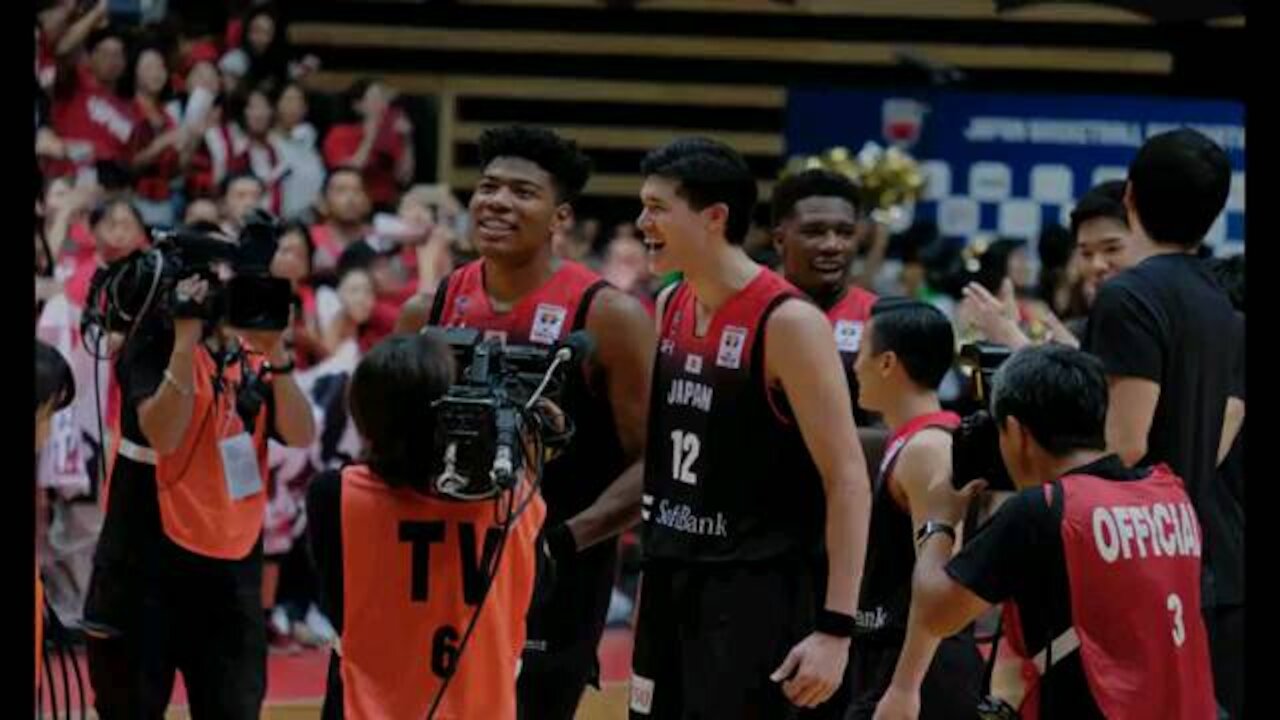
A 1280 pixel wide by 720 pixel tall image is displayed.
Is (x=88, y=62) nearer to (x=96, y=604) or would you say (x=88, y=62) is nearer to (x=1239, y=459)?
(x=96, y=604)

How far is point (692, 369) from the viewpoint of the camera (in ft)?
19.7

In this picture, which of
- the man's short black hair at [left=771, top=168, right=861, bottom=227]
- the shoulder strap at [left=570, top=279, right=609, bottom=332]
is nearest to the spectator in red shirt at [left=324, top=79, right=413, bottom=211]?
the man's short black hair at [left=771, top=168, right=861, bottom=227]

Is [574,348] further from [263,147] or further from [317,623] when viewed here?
[263,147]

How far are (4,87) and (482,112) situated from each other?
15.0m

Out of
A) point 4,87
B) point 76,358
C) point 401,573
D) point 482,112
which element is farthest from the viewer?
point 482,112

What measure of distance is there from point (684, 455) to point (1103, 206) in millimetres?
2082

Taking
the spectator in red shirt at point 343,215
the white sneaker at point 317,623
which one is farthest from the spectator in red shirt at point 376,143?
the white sneaker at point 317,623

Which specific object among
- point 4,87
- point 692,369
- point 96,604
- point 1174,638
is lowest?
point 96,604

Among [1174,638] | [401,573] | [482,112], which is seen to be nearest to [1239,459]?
[1174,638]

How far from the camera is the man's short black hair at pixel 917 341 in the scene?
19.8 ft

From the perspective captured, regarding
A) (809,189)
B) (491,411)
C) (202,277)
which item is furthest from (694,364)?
(809,189)

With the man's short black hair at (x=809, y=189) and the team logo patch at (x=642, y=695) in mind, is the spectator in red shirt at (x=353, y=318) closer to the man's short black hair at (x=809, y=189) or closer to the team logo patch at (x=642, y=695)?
the man's short black hair at (x=809, y=189)

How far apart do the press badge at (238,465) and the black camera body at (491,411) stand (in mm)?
1989

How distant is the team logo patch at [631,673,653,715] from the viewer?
6004mm
